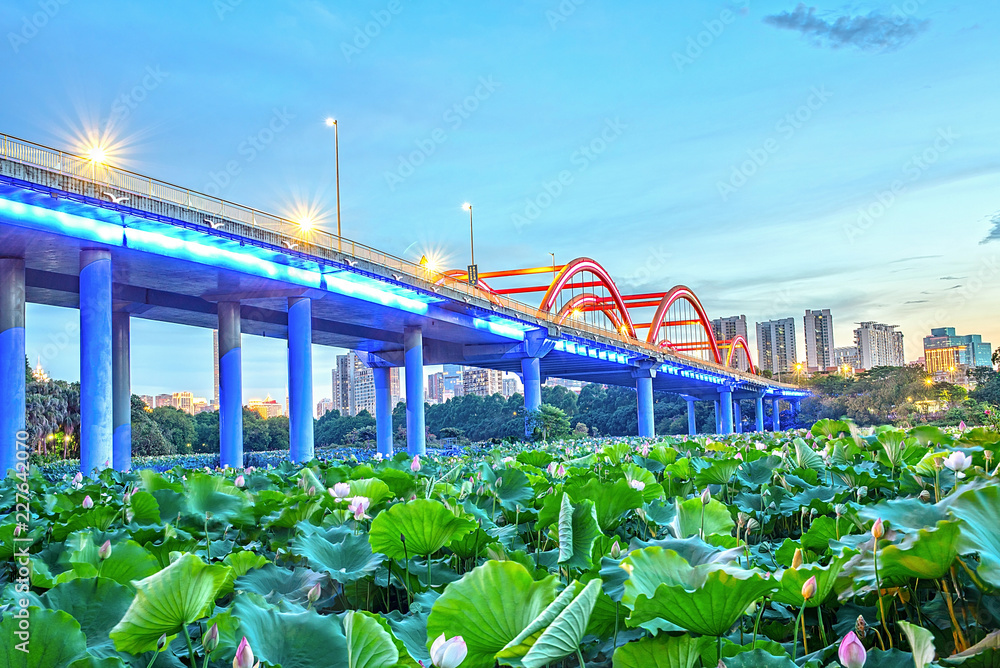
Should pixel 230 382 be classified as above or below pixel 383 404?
above

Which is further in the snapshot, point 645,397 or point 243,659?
point 645,397

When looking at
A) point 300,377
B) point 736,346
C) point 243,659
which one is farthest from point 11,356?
point 736,346

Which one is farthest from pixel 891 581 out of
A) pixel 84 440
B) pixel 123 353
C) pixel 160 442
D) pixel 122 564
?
pixel 160 442

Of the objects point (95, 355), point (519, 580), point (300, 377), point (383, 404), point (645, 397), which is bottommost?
point (645, 397)

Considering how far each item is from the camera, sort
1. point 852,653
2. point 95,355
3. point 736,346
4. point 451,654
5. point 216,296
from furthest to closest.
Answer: point 736,346, point 216,296, point 95,355, point 852,653, point 451,654

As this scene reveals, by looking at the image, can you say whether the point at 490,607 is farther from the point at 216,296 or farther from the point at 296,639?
the point at 216,296

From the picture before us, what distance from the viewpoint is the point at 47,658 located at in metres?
1.29

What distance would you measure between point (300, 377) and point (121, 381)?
24.1ft

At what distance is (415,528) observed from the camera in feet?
6.83

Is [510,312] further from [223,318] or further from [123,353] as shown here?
[123,353]

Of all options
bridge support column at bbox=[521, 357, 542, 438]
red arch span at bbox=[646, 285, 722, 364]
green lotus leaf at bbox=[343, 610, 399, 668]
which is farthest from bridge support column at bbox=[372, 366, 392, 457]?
green lotus leaf at bbox=[343, 610, 399, 668]

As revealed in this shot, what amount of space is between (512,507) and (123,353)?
3106cm

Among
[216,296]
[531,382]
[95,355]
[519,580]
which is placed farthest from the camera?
[531,382]

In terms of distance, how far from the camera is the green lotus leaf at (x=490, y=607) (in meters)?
1.31
